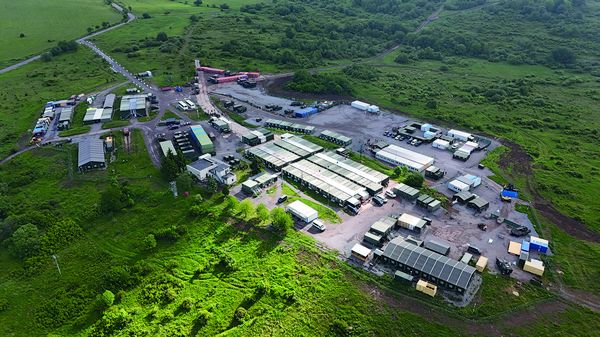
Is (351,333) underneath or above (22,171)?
above

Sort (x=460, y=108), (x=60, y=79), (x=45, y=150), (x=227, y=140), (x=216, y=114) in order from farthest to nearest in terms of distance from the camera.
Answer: (x=60, y=79) < (x=460, y=108) < (x=216, y=114) < (x=227, y=140) < (x=45, y=150)

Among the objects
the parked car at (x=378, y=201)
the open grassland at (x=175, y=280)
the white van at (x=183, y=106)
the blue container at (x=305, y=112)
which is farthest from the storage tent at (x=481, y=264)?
the white van at (x=183, y=106)

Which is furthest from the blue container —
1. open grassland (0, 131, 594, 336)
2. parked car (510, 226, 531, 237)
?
parked car (510, 226, 531, 237)

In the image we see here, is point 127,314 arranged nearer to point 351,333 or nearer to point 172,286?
point 172,286

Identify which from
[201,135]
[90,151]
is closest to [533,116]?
[201,135]

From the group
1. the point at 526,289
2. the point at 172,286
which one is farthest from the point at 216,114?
the point at 526,289

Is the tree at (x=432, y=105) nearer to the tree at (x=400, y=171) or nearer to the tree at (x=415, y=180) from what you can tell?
the tree at (x=400, y=171)

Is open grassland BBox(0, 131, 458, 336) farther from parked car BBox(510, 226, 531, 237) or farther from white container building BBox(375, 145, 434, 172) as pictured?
white container building BBox(375, 145, 434, 172)
